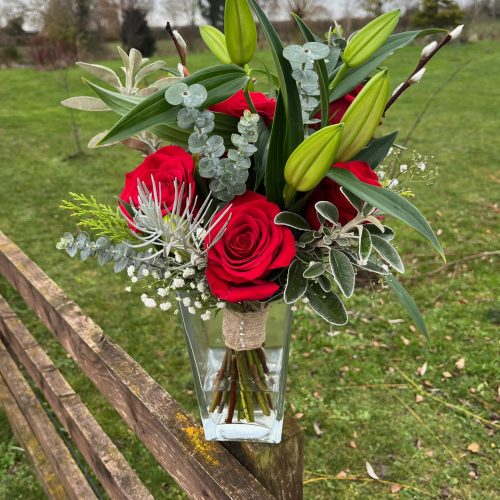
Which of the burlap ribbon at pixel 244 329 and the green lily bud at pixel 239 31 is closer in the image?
the green lily bud at pixel 239 31

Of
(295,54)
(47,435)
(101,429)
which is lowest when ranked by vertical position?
(47,435)

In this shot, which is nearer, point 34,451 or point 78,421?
point 78,421

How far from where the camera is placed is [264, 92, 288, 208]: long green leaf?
0.88m

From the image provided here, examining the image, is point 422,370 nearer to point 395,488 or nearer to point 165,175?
point 395,488

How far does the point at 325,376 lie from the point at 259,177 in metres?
2.82

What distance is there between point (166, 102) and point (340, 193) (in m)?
0.32

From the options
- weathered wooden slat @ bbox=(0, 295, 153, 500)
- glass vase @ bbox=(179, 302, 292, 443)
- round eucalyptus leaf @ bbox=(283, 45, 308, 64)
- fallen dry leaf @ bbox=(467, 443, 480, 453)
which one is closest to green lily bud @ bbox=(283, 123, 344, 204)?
round eucalyptus leaf @ bbox=(283, 45, 308, 64)

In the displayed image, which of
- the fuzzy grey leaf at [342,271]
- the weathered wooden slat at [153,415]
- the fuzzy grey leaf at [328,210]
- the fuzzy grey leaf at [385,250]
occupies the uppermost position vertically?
the fuzzy grey leaf at [328,210]

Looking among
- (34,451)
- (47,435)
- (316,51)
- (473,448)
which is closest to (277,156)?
(316,51)

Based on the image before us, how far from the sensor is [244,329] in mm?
1083

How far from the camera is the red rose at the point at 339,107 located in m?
0.94

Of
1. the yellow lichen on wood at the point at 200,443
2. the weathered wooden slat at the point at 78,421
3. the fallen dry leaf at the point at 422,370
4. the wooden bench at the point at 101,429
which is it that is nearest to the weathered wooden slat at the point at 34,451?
the wooden bench at the point at 101,429

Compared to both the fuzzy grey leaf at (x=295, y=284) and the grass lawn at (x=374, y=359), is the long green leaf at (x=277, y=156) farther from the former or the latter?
the grass lawn at (x=374, y=359)

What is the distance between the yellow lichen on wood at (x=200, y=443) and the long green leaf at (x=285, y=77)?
73cm
